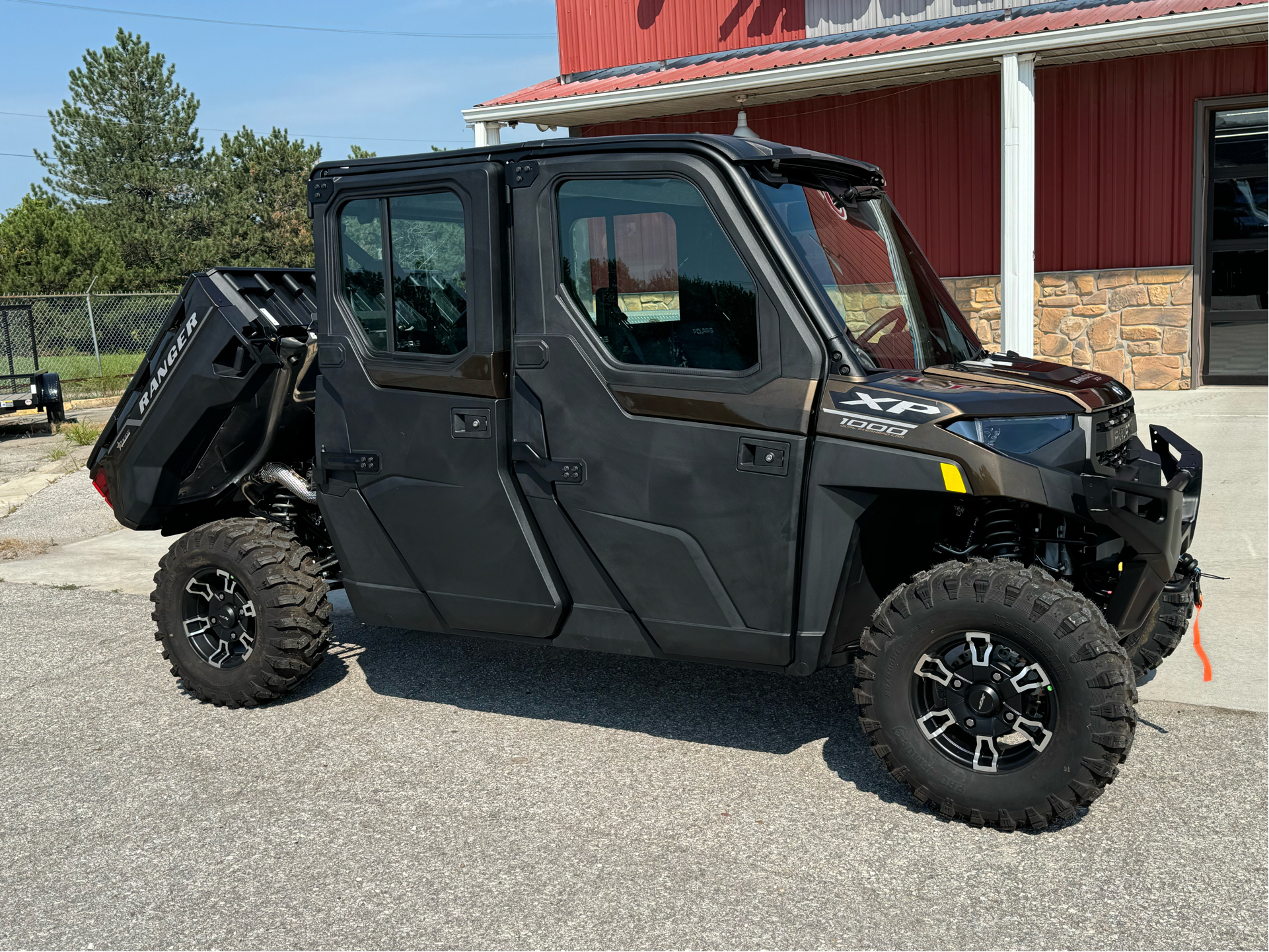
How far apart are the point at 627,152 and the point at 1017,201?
30.9ft

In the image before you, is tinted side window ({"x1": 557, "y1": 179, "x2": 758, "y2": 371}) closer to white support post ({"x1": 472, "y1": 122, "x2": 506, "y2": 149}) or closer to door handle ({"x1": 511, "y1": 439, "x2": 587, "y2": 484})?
door handle ({"x1": 511, "y1": 439, "x2": 587, "y2": 484})

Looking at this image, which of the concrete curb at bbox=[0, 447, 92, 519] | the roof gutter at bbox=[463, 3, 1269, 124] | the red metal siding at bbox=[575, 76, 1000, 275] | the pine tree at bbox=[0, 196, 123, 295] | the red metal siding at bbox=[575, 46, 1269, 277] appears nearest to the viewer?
the concrete curb at bbox=[0, 447, 92, 519]

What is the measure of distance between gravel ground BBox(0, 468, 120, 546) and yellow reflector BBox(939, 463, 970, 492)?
305 inches

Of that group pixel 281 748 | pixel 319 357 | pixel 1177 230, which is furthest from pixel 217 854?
pixel 1177 230

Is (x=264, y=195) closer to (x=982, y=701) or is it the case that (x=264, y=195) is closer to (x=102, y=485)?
(x=102, y=485)

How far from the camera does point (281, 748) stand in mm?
4676

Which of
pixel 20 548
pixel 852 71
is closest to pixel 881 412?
pixel 20 548

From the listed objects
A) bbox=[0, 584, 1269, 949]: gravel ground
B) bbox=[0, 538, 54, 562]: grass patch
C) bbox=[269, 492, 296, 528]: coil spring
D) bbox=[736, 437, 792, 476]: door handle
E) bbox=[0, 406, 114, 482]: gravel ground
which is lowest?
bbox=[0, 584, 1269, 949]: gravel ground

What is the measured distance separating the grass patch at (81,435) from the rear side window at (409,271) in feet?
38.1

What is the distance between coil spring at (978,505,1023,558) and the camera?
406 centimetres

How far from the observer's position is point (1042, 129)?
14.4 meters

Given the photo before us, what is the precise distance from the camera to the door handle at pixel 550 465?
14.0ft

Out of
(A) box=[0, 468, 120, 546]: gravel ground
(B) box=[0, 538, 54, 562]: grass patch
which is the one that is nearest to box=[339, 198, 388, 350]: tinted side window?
(B) box=[0, 538, 54, 562]: grass patch

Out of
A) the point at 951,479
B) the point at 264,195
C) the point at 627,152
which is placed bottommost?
the point at 951,479
